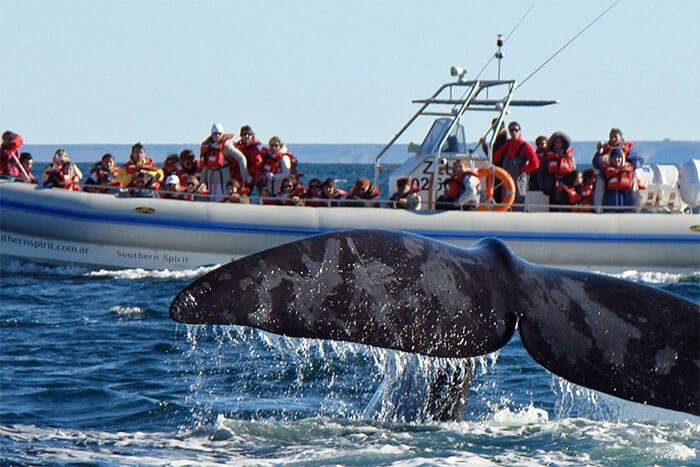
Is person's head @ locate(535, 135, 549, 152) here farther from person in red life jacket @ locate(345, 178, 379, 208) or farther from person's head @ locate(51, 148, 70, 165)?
person's head @ locate(51, 148, 70, 165)

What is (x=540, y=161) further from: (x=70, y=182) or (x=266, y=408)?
(x=266, y=408)

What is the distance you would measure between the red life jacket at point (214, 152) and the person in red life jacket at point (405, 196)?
104 inches

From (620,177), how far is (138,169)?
720cm

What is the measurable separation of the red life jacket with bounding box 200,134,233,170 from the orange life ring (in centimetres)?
382

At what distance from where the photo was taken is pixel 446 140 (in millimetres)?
18078

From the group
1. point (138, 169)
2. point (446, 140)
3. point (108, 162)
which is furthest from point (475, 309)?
point (108, 162)

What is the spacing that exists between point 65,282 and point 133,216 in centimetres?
147

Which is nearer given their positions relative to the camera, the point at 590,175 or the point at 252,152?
the point at 590,175

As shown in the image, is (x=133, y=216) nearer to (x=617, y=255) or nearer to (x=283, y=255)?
(x=617, y=255)

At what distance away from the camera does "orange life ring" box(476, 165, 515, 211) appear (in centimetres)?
1711

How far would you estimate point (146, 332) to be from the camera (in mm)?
12023

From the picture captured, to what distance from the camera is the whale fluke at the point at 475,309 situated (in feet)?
14.5

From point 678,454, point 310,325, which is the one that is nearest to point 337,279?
point 310,325

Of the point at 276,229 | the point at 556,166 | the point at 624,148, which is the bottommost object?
the point at 276,229
